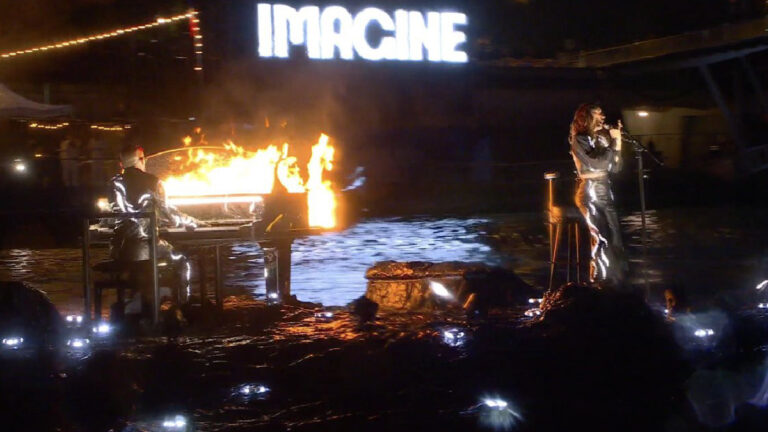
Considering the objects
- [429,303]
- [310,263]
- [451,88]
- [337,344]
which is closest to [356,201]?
[451,88]

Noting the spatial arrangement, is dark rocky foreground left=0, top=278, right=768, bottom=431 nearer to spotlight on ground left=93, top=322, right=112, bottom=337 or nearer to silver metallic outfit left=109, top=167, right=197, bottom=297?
spotlight on ground left=93, top=322, right=112, bottom=337

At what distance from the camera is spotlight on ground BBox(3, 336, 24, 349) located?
7227 mm

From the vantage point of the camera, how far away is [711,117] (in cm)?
3178

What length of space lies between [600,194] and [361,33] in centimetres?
1931

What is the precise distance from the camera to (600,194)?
29.1 ft

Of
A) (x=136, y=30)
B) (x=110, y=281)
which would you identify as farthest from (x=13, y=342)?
(x=136, y=30)

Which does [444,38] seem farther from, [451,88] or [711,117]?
[711,117]

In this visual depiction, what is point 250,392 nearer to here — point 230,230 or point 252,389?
point 252,389

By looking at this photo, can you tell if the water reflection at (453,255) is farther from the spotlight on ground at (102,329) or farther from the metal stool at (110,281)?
the spotlight on ground at (102,329)

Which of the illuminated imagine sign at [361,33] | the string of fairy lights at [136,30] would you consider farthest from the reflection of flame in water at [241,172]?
the illuminated imagine sign at [361,33]

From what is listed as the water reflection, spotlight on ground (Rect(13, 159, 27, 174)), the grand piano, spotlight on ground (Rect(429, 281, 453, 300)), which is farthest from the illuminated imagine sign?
spotlight on ground (Rect(429, 281, 453, 300))

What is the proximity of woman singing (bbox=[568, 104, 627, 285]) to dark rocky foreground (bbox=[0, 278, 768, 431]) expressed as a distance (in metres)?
1.11

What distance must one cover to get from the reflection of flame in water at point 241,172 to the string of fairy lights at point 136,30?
13.0 metres

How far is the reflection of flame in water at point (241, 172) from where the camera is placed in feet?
32.0
